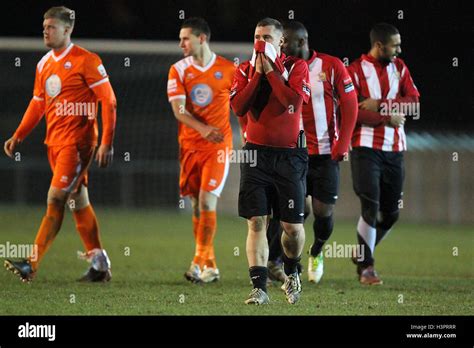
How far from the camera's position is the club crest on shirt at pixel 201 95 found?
394 inches

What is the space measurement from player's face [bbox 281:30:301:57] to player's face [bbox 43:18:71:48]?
2156mm

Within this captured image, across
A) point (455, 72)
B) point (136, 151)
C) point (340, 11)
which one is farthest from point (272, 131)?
point (455, 72)

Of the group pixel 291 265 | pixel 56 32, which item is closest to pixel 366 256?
pixel 291 265

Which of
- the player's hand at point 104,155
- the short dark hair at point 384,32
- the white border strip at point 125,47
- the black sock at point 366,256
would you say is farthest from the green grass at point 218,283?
the white border strip at point 125,47

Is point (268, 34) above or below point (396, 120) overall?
above

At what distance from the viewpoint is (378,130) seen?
1005cm

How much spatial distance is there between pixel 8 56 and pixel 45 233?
838 centimetres

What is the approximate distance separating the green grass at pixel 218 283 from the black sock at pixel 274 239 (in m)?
0.44

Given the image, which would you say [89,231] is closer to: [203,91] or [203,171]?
[203,171]

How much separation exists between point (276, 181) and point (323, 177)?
174 centimetres

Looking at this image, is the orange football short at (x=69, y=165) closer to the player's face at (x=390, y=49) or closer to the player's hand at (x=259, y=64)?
the player's hand at (x=259, y=64)

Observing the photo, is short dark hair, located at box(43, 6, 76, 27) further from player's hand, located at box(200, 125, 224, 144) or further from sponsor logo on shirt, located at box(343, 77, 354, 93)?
sponsor logo on shirt, located at box(343, 77, 354, 93)

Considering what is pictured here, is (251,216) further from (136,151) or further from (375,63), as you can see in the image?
(136,151)

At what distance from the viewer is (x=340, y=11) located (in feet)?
74.9
